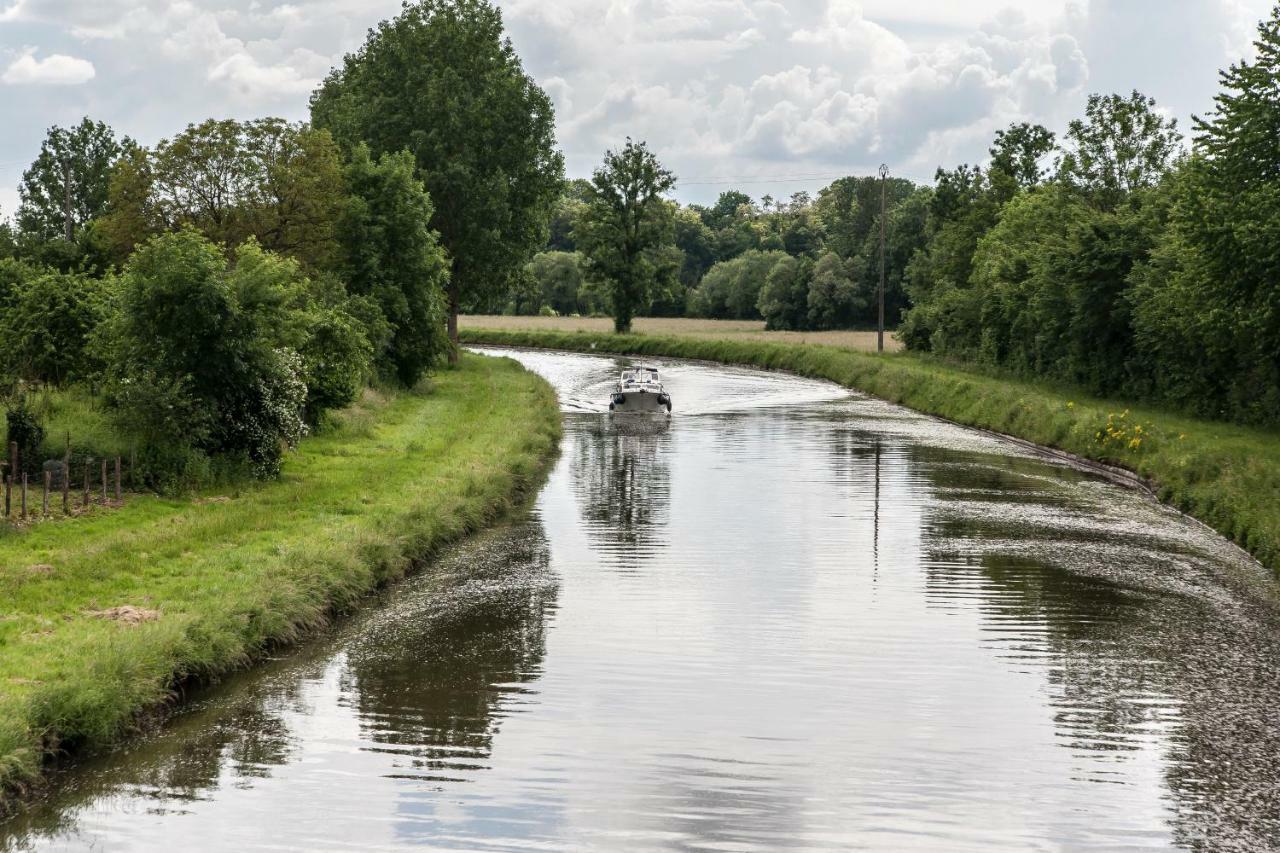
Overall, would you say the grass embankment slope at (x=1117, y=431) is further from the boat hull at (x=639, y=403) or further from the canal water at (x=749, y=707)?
the boat hull at (x=639, y=403)

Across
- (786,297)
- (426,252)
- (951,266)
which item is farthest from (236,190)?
(786,297)

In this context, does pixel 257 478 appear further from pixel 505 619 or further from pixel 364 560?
pixel 505 619

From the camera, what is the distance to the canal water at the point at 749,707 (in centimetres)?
1142

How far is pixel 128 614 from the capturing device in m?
15.7

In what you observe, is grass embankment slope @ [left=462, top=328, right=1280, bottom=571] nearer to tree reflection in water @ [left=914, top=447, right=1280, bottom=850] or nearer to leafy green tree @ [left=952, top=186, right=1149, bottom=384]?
tree reflection in water @ [left=914, top=447, right=1280, bottom=850]

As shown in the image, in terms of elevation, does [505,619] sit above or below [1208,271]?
below

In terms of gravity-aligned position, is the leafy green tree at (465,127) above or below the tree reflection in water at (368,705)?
above

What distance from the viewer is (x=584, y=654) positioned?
1681 centimetres

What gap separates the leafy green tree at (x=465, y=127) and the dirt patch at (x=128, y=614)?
4644cm

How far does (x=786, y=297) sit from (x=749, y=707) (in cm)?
10886

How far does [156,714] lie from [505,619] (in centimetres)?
566

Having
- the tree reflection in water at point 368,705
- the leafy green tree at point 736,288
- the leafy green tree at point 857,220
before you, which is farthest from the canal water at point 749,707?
the leafy green tree at point 736,288

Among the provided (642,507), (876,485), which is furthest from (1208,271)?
(642,507)

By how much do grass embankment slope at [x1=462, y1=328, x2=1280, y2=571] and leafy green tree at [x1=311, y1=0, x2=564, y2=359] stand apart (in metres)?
17.4
